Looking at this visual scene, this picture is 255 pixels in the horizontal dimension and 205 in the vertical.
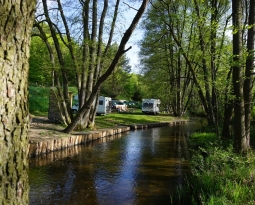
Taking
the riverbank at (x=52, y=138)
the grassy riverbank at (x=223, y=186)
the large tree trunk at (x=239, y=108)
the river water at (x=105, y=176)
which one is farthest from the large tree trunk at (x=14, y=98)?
the riverbank at (x=52, y=138)

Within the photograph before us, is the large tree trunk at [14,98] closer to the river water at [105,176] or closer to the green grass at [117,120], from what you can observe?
the river water at [105,176]

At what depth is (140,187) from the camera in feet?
25.1

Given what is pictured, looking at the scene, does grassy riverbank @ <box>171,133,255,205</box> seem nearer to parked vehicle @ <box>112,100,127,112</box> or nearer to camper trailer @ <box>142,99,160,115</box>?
parked vehicle @ <box>112,100,127,112</box>

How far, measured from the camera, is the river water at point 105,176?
6.68 metres

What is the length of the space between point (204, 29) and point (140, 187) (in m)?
7.27

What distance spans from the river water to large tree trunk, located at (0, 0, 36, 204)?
16.2 ft

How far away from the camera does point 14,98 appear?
65.4 inches

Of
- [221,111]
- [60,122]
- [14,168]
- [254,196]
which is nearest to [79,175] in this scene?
[254,196]

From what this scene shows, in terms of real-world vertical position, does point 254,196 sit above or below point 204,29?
below

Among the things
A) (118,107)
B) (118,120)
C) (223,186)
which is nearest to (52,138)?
(223,186)

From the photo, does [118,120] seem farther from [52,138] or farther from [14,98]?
[14,98]

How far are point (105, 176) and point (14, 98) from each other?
7.24 m

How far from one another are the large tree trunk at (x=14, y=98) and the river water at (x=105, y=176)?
495 cm

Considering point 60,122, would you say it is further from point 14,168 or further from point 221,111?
point 14,168
